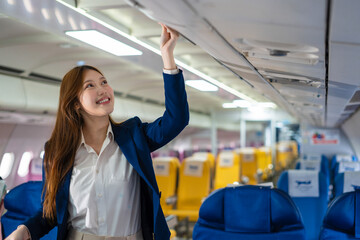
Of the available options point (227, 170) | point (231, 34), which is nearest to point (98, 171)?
point (231, 34)

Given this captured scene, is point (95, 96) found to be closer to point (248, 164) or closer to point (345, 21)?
point (345, 21)

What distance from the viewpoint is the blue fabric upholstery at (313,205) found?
5.03 metres

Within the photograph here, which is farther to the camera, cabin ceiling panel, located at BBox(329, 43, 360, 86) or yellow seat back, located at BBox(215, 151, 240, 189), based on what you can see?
yellow seat back, located at BBox(215, 151, 240, 189)

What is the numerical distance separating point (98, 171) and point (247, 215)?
122 centimetres

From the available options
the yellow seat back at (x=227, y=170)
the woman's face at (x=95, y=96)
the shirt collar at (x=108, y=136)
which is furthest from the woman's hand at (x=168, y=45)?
the yellow seat back at (x=227, y=170)

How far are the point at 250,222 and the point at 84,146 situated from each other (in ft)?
4.15

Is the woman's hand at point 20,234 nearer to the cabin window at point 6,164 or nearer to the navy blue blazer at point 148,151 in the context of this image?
the navy blue blazer at point 148,151

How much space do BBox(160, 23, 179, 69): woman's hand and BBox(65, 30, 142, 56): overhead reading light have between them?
1428mm

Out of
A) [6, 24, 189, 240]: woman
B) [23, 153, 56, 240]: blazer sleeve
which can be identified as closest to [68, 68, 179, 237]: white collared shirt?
[6, 24, 189, 240]: woman

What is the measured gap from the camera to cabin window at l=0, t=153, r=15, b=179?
741 centimetres

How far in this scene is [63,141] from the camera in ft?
6.50

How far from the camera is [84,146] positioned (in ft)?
6.63

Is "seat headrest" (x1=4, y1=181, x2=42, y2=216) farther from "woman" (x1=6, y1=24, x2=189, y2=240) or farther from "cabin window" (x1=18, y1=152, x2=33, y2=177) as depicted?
"cabin window" (x1=18, y1=152, x2=33, y2=177)

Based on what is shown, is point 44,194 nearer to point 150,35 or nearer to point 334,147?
point 150,35
